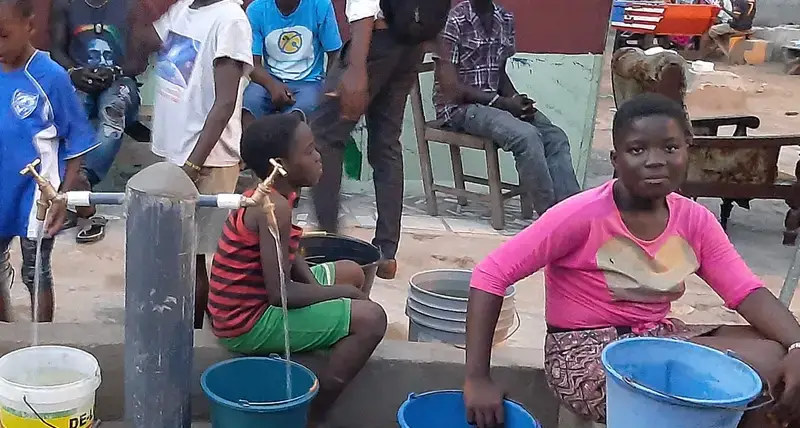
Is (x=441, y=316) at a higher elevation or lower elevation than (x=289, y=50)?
lower

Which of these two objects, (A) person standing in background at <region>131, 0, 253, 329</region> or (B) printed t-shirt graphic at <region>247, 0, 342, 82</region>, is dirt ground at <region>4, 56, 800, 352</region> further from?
(B) printed t-shirt graphic at <region>247, 0, 342, 82</region>

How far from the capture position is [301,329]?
2764 mm

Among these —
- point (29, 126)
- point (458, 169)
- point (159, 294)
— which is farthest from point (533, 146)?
point (159, 294)

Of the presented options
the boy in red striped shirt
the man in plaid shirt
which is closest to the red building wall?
the man in plaid shirt

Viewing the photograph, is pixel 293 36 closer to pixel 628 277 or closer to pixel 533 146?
pixel 533 146

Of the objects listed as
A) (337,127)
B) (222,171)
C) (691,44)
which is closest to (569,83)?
(337,127)

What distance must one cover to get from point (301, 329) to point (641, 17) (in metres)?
13.6

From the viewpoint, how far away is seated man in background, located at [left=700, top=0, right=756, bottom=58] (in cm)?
1669

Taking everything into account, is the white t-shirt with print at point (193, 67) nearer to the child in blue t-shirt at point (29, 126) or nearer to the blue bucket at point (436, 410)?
the child in blue t-shirt at point (29, 126)

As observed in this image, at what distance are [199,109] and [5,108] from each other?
801 mm

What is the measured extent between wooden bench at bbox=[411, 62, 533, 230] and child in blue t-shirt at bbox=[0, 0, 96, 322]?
9.02 feet

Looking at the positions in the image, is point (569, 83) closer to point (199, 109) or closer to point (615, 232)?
point (199, 109)

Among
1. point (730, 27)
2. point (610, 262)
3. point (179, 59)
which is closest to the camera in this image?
point (610, 262)

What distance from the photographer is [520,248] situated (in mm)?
2418
